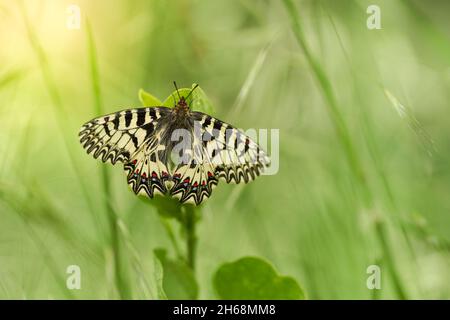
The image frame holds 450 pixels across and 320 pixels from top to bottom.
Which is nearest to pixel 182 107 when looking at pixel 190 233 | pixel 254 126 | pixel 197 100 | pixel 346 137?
pixel 197 100

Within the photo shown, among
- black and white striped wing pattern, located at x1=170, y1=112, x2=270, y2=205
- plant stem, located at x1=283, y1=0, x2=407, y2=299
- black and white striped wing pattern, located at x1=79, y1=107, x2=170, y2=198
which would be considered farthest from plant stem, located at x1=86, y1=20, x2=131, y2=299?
plant stem, located at x1=283, y1=0, x2=407, y2=299

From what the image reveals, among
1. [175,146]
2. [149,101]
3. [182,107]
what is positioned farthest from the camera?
[175,146]

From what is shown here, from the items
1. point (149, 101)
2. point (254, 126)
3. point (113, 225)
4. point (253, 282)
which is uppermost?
point (254, 126)

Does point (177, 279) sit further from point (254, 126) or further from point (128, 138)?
point (254, 126)

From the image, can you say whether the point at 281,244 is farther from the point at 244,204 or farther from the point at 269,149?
the point at 269,149

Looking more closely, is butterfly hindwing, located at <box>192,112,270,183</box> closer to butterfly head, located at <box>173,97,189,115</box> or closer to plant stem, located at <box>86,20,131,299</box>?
butterfly head, located at <box>173,97,189,115</box>

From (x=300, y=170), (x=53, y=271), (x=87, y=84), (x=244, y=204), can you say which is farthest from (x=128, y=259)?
(x=87, y=84)

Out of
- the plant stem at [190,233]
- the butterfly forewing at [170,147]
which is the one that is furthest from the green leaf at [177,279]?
the butterfly forewing at [170,147]
